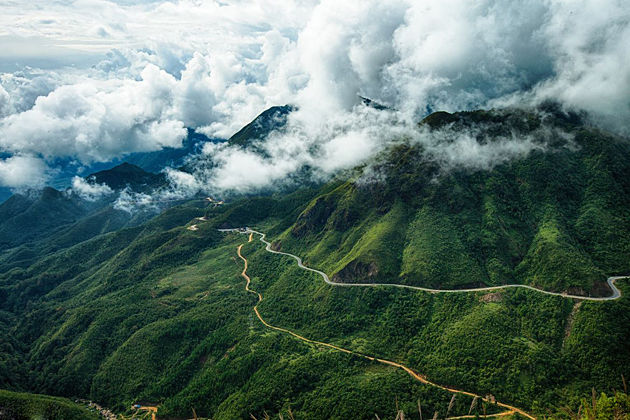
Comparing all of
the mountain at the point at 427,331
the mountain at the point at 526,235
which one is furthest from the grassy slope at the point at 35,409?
the mountain at the point at 526,235

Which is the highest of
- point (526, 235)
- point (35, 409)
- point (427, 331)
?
point (526, 235)

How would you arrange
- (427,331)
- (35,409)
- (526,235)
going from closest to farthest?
1. (35,409)
2. (427,331)
3. (526,235)

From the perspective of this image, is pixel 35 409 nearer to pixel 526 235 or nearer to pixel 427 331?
pixel 427 331

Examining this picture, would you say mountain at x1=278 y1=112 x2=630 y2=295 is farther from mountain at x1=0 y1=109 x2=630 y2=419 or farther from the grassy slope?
the grassy slope

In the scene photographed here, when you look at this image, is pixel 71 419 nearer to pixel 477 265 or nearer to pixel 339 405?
pixel 339 405

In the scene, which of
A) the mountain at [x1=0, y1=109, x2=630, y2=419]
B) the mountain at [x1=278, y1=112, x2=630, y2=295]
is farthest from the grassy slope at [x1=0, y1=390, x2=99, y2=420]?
the mountain at [x1=278, y1=112, x2=630, y2=295]

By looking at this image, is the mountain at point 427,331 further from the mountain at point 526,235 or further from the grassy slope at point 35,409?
the grassy slope at point 35,409

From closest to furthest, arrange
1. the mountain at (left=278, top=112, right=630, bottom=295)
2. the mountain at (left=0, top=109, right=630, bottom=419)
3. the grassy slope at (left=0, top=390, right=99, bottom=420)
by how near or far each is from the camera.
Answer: the mountain at (left=0, top=109, right=630, bottom=419) → the grassy slope at (left=0, top=390, right=99, bottom=420) → the mountain at (left=278, top=112, right=630, bottom=295)

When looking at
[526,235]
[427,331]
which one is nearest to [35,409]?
[427,331]

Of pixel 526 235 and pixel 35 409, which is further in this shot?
pixel 526 235

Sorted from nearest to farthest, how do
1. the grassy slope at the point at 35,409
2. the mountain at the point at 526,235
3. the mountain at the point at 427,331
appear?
the mountain at the point at 427,331 → the grassy slope at the point at 35,409 → the mountain at the point at 526,235

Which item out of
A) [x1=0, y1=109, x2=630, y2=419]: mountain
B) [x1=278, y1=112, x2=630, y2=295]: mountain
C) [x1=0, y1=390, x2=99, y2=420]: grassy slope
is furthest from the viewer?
[x1=278, y1=112, x2=630, y2=295]: mountain
